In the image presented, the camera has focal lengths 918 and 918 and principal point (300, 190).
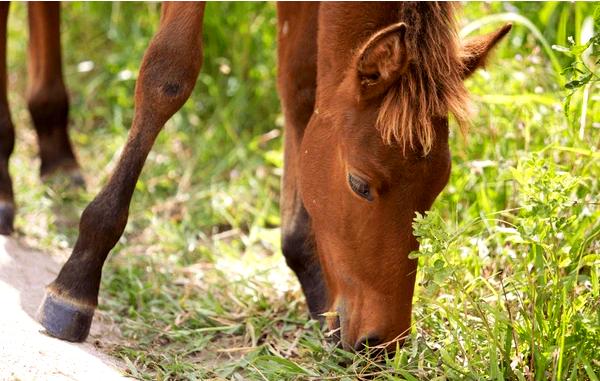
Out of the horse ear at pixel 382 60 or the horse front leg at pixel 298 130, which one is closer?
the horse ear at pixel 382 60

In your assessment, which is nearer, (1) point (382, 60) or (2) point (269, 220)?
(1) point (382, 60)

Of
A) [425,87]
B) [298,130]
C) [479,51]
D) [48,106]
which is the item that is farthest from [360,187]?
[48,106]

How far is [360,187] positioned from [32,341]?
4.06 ft

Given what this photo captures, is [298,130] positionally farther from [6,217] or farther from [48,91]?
[48,91]

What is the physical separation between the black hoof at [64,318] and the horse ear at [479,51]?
1.64 meters

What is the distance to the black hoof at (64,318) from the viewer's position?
3348 millimetres

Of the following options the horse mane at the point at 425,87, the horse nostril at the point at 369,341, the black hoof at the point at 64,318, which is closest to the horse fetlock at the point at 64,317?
the black hoof at the point at 64,318

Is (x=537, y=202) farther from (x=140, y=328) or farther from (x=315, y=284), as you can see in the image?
(x=140, y=328)

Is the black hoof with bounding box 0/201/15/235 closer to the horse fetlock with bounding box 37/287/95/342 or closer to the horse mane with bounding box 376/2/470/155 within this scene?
the horse fetlock with bounding box 37/287/95/342

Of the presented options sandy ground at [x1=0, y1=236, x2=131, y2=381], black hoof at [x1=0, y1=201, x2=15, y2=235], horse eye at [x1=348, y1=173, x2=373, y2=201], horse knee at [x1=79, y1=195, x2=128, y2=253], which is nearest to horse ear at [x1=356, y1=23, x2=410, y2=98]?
horse eye at [x1=348, y1=173, x2=373, y2=201]

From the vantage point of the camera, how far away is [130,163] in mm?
3465

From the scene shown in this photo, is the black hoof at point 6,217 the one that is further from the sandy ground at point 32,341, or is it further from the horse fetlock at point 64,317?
the horse fetlock at point 64,317

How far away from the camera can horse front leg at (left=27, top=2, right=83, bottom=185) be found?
16.4 feet

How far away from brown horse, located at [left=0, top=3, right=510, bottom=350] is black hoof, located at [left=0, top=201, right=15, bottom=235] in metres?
0.93
